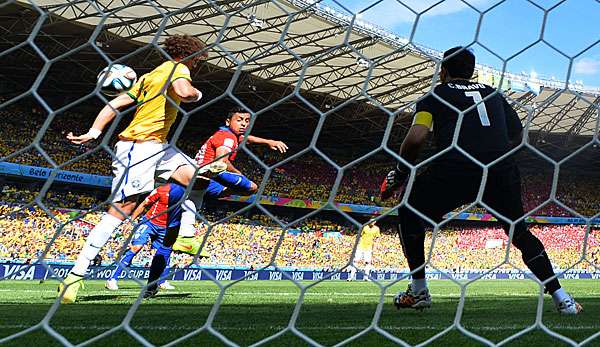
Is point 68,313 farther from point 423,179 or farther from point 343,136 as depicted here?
point 343,136

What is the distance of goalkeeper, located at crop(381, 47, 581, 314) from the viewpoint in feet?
9.30

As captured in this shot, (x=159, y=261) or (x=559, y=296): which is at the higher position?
(x=559, y=296)

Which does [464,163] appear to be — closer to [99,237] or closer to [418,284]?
[418,284]

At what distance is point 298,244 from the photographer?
20.1 m

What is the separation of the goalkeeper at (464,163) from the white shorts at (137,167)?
1.28 metres

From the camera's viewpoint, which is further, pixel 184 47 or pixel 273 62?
pixel 273 62

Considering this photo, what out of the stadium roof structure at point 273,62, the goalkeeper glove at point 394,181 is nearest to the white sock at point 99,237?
the goalkeeper glove at point 394,181

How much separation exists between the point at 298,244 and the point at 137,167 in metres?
17.2

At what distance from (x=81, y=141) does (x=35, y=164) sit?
51.9 ft

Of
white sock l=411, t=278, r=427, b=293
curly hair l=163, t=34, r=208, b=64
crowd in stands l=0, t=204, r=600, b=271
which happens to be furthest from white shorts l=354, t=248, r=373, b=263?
curly hair l=163, t=34, r=208, b=64

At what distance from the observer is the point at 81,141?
291 centimetres

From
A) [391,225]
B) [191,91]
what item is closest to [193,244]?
[191,91]

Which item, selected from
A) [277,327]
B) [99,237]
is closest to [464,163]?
[277,327]

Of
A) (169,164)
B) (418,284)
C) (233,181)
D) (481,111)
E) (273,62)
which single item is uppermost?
(481,111)
